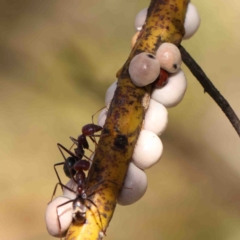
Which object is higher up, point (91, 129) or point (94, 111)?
point (94, 111)

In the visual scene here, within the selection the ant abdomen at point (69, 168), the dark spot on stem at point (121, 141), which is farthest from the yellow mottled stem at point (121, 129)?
the ant abdomen at point (69, 168)

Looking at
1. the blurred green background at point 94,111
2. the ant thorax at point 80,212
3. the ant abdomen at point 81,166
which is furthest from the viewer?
the blurred green background at point 94,111

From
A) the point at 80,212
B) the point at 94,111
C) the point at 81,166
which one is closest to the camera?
the point at 80,212

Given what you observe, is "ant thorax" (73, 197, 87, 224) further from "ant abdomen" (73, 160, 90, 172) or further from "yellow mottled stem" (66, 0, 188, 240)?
"ant abdomen" (73, 160, 90, 172)

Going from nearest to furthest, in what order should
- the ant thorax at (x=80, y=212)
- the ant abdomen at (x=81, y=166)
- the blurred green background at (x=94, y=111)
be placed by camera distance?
the ant thorax at (x=80, y=212) → the ant abdomen at (x=81, y=166) → the blurred green background at (x=94, y=111)

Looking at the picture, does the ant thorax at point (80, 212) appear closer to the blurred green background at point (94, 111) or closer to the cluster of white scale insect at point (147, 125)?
the cluster of white scale insect at point (147, 125)

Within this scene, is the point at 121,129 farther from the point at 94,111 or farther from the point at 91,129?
the point at 94,111

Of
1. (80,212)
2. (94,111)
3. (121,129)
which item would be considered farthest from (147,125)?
(94,111)

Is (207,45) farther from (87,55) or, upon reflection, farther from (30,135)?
(30,135)
